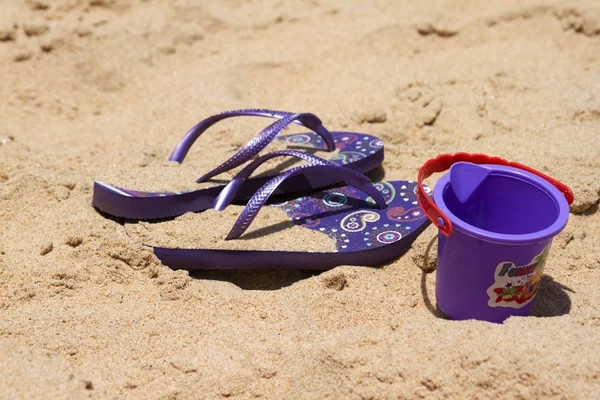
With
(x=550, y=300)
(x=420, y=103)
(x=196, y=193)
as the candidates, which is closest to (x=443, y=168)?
(x=550, y=300)

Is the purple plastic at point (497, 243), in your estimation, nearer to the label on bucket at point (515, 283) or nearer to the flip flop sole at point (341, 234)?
the label on bucket at point (515, 283)

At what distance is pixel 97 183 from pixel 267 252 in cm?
51

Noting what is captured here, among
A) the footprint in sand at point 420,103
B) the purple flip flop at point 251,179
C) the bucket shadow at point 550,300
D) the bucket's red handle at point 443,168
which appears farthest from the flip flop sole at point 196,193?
Answer: the bucket shadow at point 550,300

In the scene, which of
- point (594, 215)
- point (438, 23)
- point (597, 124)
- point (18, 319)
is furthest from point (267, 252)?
point (438, 23)

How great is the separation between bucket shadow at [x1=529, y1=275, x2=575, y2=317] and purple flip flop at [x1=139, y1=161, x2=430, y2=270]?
0.33m

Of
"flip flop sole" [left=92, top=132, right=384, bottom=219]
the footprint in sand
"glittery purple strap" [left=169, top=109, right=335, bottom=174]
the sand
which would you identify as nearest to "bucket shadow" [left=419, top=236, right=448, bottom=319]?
the sand

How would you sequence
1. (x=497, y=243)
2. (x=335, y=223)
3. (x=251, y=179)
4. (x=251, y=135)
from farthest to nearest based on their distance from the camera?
1. (x=251, y=135)
2. (x=251, y=179)
3. (x=335, y=223)
4. (x=497, y=243)

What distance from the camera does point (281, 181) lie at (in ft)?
5.34

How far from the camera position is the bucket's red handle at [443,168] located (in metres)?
1.29

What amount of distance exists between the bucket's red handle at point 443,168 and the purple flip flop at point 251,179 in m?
0.40

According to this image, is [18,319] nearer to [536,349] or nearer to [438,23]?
[536,349]

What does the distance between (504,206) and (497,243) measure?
26 cm

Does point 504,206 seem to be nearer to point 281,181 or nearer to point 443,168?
point 443,168

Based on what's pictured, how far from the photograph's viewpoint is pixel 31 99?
2.49 meters
